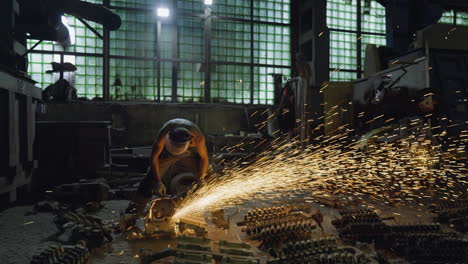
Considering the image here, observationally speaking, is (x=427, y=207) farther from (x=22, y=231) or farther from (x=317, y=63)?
(x=317, y=63)

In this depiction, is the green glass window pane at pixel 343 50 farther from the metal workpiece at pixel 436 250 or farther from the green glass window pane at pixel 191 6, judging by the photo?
the metal workpiece at pixel 436 250

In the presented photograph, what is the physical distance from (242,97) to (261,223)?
9.98 m

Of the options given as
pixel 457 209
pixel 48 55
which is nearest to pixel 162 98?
pixel 48 55

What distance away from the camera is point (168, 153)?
515 centimetres

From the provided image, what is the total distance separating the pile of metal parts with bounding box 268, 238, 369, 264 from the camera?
10.1 feet

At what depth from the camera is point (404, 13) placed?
→ 1028 cm

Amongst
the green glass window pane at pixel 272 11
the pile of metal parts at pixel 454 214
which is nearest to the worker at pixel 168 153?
the pile of metal parts at pixel 454 214

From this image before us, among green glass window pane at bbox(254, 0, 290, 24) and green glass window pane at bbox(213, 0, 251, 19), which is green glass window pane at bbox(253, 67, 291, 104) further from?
green glass window pane at bbox(213, 0, 251, 19)

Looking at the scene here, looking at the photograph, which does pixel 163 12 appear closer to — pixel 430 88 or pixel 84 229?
pixel 430 88

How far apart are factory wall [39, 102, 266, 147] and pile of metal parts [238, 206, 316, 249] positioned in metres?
7.10

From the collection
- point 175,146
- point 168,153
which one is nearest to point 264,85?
point 168,153

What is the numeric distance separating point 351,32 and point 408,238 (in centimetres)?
1332

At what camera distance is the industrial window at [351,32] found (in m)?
15.0

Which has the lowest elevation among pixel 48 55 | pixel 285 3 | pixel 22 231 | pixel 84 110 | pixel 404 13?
pixel 22 231
